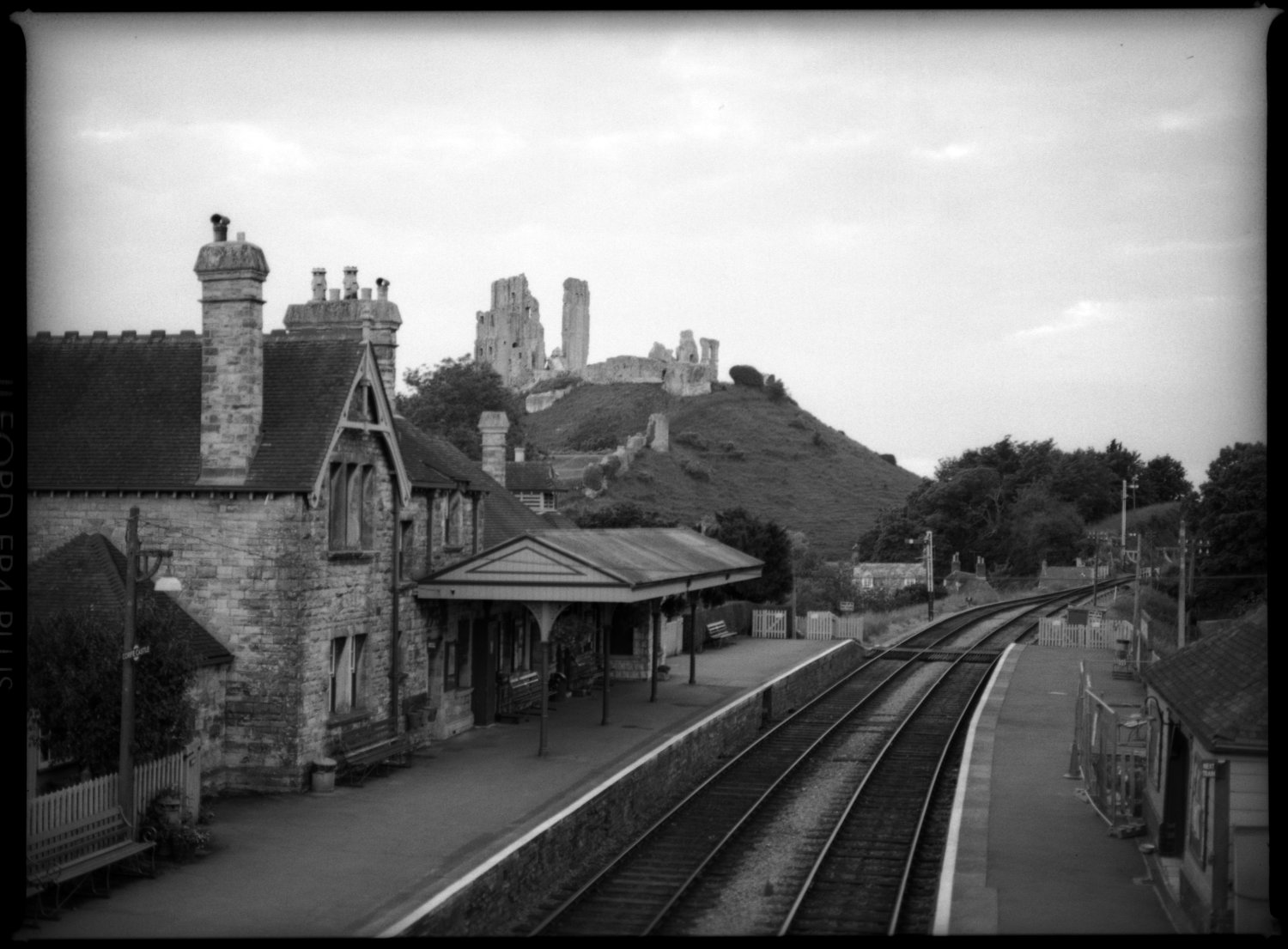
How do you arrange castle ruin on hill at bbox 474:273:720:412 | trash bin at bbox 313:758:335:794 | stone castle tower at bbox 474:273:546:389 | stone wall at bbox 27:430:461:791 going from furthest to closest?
stone castle tower at bbox 474:273:546:389 < castle ruin on hill at bbox 474:273:720:412 < trash bin at bbox 313:758:335:794 < stone wall at bbox 27:430:461:791

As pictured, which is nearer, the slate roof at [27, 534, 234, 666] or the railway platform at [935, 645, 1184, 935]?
the railway platform at [935, 645, 1184, 935]

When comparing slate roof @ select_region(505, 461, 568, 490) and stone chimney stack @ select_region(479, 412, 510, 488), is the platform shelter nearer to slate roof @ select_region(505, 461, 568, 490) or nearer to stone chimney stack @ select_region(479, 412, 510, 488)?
stone chimney stack @ select_region(479, 412, 510, 488)

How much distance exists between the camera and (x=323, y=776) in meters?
18.9

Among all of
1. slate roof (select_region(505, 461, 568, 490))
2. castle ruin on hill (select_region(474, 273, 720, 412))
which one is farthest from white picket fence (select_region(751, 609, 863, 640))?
castle ruin on hill (select_region(474, 273, 720, 412))

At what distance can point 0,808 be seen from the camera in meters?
9.80

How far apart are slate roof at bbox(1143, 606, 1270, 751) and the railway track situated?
4200 mm

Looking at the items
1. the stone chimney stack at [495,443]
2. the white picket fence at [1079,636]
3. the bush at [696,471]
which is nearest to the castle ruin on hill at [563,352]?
the bush at [696,471]

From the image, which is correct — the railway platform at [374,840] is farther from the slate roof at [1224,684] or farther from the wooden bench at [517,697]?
the slate roof at [1224,684]

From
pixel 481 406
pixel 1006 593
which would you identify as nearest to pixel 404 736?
pixel 481 406

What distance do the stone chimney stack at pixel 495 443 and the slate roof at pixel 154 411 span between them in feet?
36.8

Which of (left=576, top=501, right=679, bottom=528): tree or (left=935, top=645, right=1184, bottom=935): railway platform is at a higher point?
(left=576, top=501, right=679, bottom=528): tree

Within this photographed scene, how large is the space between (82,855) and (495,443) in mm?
20692

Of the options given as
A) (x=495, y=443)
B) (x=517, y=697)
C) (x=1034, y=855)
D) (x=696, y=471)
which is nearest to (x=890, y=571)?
(x=696, y=471)

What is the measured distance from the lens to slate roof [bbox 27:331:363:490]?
1919 cm
